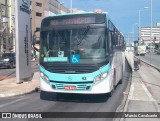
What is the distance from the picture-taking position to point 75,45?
12.6m

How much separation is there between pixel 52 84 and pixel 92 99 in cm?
198

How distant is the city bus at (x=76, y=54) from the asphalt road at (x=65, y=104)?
49 cm

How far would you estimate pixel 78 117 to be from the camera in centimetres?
991

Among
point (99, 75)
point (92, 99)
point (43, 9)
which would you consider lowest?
point (92, 99)

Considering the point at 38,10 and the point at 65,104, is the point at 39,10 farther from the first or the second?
the point at 65,104

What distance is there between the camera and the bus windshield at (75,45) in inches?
489

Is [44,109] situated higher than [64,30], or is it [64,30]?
[64,30]

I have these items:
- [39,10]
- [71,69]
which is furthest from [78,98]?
[39,10]

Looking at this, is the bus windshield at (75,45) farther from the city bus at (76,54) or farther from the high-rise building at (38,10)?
the high-rise building at (38,10)

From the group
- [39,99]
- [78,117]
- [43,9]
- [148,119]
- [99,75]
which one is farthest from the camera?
[43,9]

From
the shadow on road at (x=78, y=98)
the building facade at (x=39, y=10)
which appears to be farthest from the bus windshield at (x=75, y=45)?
the building facade at (x=39, y=10)

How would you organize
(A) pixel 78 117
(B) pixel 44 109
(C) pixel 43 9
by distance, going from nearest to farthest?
(A) pixel 78 117 → (B) pixel 44 109 → (C) pixel 43 9

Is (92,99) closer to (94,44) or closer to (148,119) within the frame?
(94,44)

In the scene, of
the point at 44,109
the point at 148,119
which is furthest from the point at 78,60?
the point at 148,119
